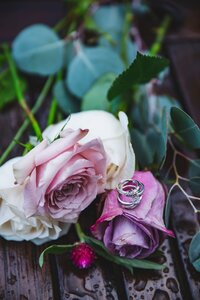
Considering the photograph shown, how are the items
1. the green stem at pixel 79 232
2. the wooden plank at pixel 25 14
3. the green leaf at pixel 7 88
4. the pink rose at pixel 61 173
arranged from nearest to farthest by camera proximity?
the pink rose at pixel 61 173, the green stem at pixel 79 232, the green leaf at pixel 7 88, the wooden plank at pixel 25 14

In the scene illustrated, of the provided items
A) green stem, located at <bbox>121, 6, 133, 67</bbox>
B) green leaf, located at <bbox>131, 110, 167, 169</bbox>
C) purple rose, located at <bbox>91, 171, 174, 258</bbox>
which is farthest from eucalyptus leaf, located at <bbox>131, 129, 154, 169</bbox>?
green stem, located at <bbox>121, 6, 133, 67</bbox>

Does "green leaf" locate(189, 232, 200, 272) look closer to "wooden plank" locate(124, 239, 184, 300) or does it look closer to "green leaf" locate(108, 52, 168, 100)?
"wooden plank" locate(124, 239, 184, 300)

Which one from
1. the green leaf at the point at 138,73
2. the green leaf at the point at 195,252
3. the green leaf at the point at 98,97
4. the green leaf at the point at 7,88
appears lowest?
the green leaf at the point at 195,252

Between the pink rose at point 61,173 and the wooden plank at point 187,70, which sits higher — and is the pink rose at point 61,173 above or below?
above

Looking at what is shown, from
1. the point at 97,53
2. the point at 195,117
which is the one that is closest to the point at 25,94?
the point at 97,53

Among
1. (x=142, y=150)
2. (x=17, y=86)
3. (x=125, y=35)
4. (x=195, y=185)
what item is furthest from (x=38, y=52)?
(x=195, y=185)

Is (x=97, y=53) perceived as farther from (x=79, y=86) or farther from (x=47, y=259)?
(x=47, y=259)

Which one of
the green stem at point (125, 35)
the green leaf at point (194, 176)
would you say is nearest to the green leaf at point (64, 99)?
the green stem at point (125, 35)

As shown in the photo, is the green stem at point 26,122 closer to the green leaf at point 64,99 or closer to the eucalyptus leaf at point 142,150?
the green leaf at point 64,99
